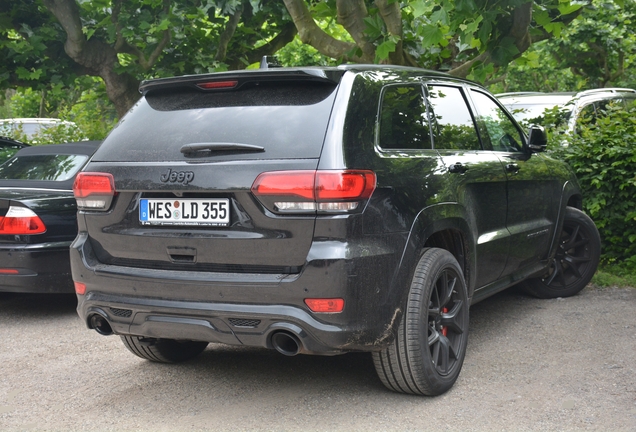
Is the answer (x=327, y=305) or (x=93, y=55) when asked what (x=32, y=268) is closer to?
(x=327, y=305)

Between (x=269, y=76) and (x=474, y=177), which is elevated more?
(x=269, y=76)

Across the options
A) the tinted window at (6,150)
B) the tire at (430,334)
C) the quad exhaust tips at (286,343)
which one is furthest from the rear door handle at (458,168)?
the tinted window at (6,150)

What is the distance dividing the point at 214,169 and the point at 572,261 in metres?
4.07

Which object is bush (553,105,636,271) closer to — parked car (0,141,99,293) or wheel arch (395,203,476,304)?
wheel arch (395,203,476,304)

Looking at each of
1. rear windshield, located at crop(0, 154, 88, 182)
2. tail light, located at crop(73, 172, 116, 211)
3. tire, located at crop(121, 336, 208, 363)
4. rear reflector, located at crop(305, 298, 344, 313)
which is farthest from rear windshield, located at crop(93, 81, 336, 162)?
rear windshield, located at crop(0, 154, 88, 182)

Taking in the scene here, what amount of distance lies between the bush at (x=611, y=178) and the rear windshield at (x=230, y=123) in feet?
14.7

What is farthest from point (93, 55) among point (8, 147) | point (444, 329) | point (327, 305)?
point (327, 305)

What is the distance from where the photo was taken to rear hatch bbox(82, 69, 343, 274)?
394 cm

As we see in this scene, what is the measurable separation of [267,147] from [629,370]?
2.64m

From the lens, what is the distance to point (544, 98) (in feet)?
37.2

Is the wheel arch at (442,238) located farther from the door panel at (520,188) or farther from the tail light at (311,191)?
the door panel at (520,188)

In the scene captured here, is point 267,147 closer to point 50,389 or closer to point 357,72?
point 357,72

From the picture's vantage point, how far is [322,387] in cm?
476

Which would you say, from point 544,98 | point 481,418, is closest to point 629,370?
point 481,418
